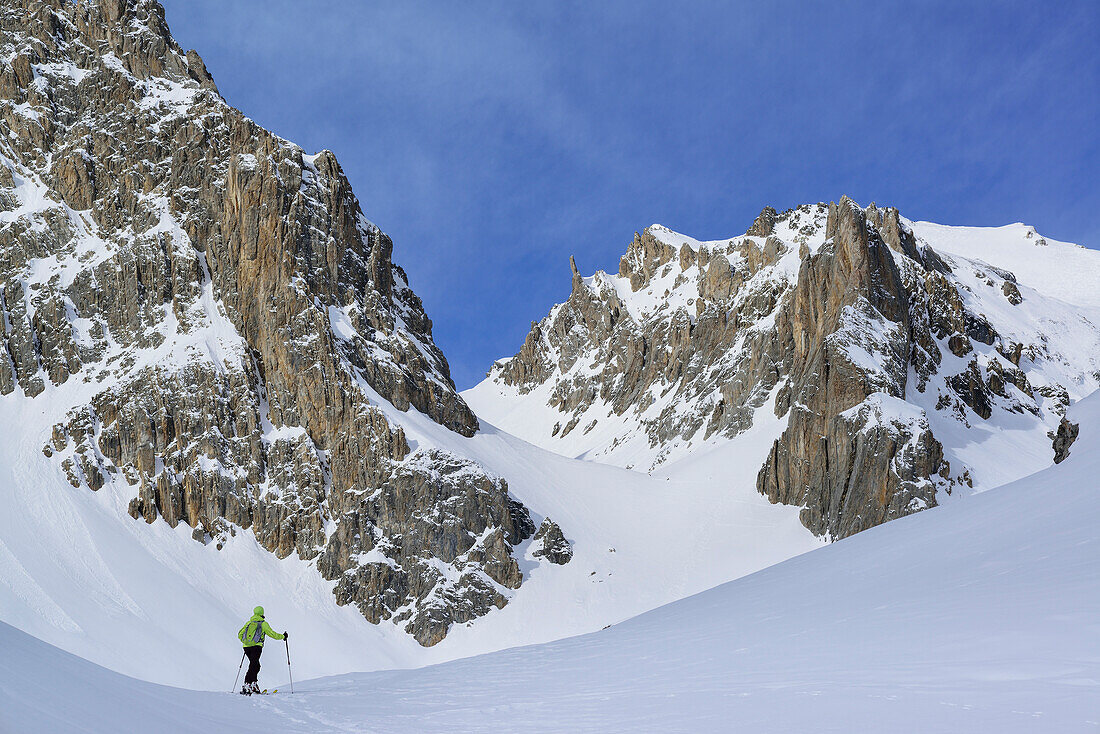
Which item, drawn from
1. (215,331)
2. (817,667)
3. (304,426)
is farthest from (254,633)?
(215,331)

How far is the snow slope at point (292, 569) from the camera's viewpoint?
194 feet

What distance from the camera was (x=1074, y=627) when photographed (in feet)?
30.9

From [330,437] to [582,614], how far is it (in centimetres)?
3094

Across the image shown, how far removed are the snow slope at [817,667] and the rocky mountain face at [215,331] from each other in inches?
2340

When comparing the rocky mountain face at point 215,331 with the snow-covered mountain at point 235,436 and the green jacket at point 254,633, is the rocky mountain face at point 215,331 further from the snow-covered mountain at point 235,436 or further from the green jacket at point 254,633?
the green jacket at point 254,633

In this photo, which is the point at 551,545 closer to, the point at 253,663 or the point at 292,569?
the point at 292,569

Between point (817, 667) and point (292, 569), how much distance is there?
7179cm

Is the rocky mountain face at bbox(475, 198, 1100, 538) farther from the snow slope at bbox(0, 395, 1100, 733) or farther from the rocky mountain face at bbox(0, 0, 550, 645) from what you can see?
the rocky mountain face at bbox(0, 0, 550, 645)

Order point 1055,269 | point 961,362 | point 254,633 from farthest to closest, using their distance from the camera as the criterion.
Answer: point 1055,269, point 961,362, point 254,633

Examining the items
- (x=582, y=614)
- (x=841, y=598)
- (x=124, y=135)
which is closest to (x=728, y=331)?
(x=582, y=614)

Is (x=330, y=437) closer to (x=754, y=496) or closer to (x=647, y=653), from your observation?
(x=754, y=496)

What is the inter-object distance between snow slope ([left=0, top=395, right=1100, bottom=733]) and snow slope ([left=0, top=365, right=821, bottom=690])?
165 ft

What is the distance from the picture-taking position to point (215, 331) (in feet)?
281

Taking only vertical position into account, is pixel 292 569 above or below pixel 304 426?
below
